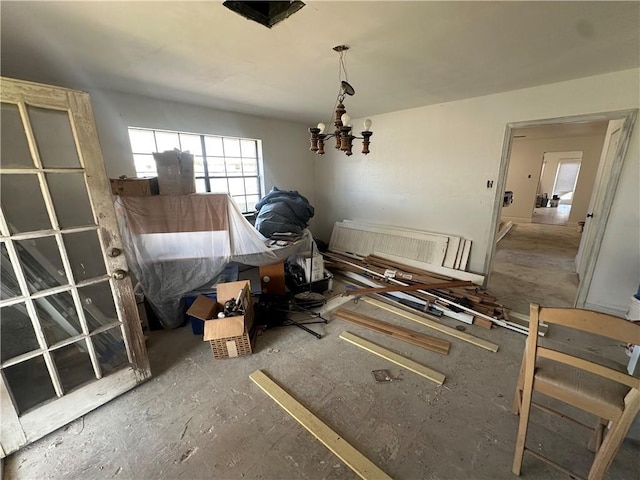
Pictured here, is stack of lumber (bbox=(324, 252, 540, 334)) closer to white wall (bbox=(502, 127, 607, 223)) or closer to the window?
the window

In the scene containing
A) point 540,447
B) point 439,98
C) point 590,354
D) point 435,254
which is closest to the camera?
point 540,447

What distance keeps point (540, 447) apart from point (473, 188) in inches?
108

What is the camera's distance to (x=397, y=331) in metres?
2.56

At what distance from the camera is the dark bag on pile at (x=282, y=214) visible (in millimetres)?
3363

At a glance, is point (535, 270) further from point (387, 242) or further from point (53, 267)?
point (53, 267)

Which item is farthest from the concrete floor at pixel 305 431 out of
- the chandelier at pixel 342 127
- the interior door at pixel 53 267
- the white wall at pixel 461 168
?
the chandelier at pixel 342 127

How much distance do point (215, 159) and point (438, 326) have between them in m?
3.56

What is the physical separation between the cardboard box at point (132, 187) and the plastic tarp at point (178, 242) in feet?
0.15

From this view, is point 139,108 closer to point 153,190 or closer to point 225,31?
point 153,190

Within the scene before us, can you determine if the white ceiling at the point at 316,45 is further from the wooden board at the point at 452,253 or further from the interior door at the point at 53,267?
the wooden board at the point at 452,253

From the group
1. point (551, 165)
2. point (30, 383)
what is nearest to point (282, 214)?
point (30, 383)

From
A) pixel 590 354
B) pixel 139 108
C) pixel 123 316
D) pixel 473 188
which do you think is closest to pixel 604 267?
pixel 590 354

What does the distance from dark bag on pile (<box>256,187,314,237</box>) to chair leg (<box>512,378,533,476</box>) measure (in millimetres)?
2685

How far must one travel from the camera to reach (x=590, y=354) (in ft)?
7.44
